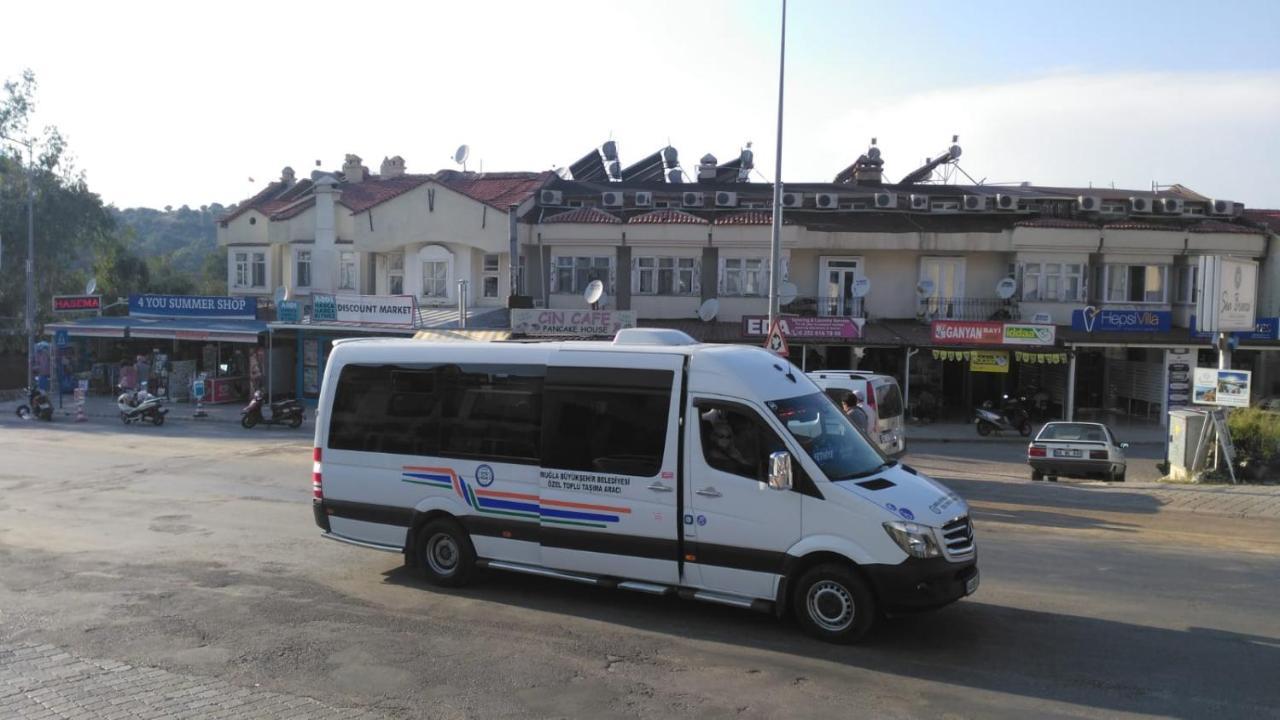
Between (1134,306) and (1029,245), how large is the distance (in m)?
4.51

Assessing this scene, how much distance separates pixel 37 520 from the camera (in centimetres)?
1315

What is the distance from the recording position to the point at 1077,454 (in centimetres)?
1941

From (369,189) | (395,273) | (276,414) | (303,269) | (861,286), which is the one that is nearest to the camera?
(276,414)

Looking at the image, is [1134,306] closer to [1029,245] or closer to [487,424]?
[1029,245]

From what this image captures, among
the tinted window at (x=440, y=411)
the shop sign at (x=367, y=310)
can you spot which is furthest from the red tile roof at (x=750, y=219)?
the tinted window at (x=440, y=411)

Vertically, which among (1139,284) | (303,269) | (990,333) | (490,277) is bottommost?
(990,333)

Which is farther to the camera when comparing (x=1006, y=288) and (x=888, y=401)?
(x=1006, y=288)

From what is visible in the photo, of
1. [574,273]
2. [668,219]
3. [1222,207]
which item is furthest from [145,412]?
[1222,207]

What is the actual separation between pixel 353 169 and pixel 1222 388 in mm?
37332

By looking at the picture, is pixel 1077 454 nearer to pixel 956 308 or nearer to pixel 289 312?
pixel 956 308

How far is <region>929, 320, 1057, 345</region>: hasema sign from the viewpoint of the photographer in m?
29.6

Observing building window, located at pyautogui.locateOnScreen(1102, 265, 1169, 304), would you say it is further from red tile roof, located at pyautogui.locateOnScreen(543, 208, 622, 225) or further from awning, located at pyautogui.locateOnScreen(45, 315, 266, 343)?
awning, located at pyautogui.locateOnScreen(45, 315, 266, 343)

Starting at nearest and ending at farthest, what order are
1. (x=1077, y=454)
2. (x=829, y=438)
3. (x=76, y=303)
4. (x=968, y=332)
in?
1. (x=829, y=438)
2. (x=1077, y=454)
3. (x=968, y=332)
4. (x=76, y=303)

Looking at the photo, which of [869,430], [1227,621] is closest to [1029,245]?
[869,430]
